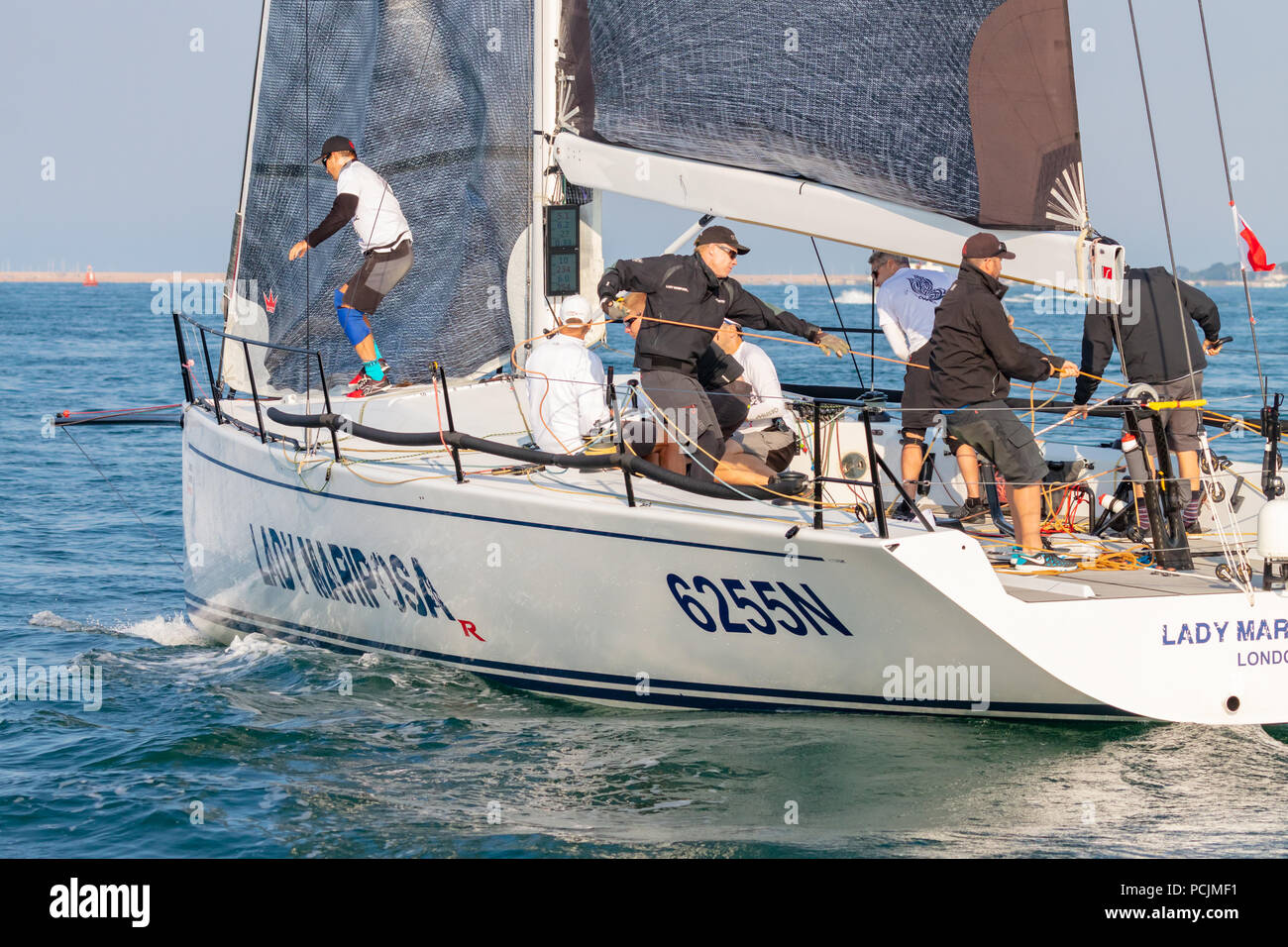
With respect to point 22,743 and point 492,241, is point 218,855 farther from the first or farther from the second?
point 492,241

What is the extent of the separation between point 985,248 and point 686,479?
5.34 feet

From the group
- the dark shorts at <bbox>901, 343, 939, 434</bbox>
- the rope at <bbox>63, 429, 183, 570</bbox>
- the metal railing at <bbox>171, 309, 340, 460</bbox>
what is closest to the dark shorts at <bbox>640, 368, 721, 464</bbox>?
the dark shorts at <bbox>901, 343, 939, 434</bbox>

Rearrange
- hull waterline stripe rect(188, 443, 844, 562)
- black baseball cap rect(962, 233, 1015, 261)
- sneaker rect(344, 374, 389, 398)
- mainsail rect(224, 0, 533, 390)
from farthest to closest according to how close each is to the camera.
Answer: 1. mainsail rect(224, 0, 533, 390)
2. sneaker rect(344, 374, 389, 398)
3. black baseball cap rect(962, 233, 1015, 261)
4. hull waterline stripe rect(188, 443, 844, 562)

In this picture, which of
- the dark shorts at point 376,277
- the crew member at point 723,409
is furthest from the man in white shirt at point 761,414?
the dark shorts at point 376,277

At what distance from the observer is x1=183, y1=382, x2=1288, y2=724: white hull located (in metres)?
5.78

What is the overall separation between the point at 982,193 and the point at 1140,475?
1.55m

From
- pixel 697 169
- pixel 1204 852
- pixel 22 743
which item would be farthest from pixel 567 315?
pixel 1204 852

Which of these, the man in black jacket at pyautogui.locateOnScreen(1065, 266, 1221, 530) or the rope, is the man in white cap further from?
the rope

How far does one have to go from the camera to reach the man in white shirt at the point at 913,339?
7602mm

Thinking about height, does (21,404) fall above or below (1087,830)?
above

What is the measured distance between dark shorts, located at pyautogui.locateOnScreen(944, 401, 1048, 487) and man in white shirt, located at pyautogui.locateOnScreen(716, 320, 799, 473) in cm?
148

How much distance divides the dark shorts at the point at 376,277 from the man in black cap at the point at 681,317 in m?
1.76

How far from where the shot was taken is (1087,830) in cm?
534

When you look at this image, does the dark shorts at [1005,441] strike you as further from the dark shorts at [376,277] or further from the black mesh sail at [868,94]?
the dark shorts at [376,277]
